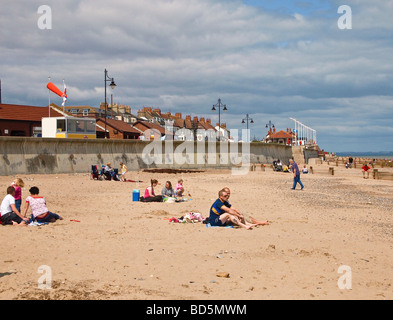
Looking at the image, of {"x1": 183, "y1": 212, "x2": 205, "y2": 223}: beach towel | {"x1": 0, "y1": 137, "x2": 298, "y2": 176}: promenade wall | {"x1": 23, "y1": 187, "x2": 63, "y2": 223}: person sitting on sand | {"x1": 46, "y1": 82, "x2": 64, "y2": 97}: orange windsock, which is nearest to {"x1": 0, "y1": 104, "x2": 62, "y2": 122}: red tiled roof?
{"x1": 46, "y1": 82, "x2": 64, "y2": 97}: orange windsock

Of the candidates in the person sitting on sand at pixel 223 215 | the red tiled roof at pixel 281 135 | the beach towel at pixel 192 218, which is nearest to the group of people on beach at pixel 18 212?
the beach towel at pixel 192 218

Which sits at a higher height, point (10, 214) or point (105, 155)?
point (105, 155)

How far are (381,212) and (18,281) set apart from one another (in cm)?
1232

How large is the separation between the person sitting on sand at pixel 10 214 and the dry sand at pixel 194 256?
1.28 ft

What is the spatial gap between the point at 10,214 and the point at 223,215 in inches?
212

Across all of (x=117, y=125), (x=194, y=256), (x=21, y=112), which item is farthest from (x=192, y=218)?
(x=117, y=125)

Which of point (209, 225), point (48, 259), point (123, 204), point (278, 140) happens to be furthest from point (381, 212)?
point (278, 140)

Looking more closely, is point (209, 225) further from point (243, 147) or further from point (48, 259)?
point (243, 147)

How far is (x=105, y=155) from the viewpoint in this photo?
2948 centimetres

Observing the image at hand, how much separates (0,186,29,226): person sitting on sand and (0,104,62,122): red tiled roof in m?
35.5

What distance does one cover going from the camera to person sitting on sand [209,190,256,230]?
35.4 ft

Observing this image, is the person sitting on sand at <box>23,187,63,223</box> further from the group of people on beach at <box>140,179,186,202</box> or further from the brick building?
the brick building

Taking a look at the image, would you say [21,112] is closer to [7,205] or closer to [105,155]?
[105,155]

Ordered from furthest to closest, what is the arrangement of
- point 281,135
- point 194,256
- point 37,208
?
point 281,135
point 37,208
point 194,256
